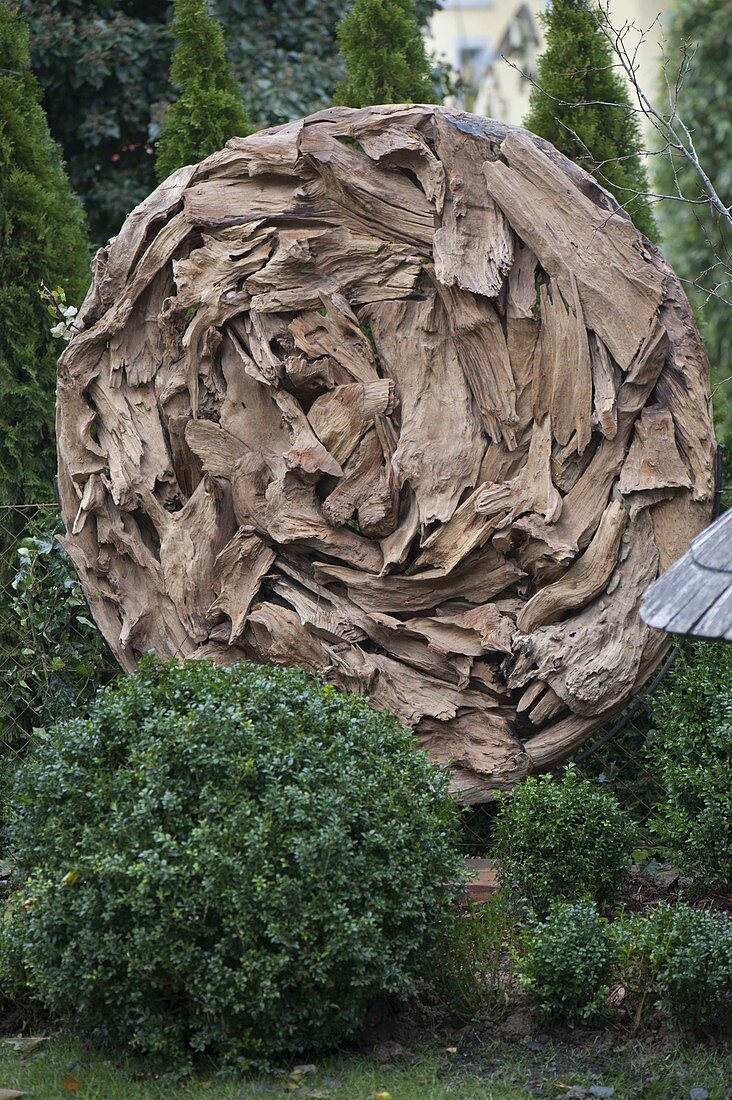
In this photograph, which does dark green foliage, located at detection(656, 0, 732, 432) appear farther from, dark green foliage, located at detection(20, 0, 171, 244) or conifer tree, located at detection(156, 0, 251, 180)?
conifer tree, located at detection(156, 0, 251, 180)

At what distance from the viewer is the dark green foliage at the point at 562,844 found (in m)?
Result: 3.82

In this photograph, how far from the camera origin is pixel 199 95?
6.06 meters

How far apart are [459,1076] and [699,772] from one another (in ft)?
4.26

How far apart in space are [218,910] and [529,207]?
2.92 m

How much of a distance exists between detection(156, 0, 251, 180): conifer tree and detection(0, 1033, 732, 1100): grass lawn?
15.4ft

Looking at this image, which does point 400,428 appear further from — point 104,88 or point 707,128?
point 707,128

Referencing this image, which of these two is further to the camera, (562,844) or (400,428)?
(400,428)

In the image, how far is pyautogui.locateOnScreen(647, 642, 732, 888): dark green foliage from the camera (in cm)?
370

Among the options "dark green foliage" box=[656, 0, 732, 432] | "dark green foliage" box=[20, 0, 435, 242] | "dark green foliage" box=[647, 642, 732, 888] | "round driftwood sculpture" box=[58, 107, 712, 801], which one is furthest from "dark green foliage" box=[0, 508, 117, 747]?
"dark green foliage" box=[656, 0, 732, 432]

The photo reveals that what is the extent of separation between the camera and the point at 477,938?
11.7 feet

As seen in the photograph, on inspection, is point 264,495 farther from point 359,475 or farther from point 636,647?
point 636,647

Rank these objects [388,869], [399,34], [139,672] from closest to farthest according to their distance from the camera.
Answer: [388,869]
[139,672]
[399,34]

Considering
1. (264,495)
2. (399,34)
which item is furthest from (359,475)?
(399,34)

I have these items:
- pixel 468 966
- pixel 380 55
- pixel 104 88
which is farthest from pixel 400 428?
pixel 104 88
